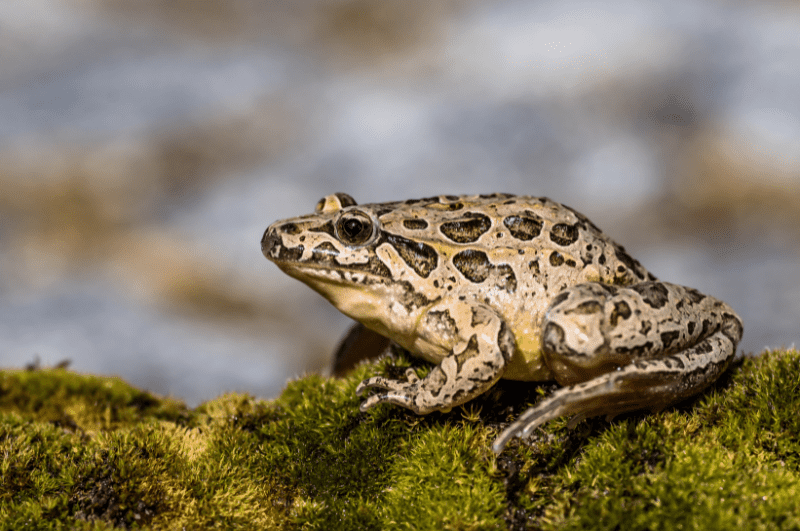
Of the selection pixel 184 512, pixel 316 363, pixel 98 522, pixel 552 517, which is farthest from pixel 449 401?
pixel 316 363

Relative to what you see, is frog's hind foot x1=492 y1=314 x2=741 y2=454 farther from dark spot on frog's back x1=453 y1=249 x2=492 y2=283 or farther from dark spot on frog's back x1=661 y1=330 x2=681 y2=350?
dark spot on frog's back x1=453 y1=249 x2=492 y2=283

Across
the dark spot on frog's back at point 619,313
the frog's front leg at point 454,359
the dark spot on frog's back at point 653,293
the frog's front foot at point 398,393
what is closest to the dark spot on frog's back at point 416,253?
the frog's front leg at point 454,359

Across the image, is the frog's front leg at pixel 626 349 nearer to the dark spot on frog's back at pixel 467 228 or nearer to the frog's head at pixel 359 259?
the dark spot on frog's back at pixel 467 228

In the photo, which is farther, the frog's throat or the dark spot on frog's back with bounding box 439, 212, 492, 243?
the dark spot on frog's back with bounding box 439, 212, 492, 243

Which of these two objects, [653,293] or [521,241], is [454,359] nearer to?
[521,241]

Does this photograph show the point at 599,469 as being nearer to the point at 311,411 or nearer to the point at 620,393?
the point at 620,393

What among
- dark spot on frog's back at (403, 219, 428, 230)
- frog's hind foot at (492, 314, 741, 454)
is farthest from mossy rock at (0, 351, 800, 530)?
dark spot on frog's back at (403, 219, 428, 230)

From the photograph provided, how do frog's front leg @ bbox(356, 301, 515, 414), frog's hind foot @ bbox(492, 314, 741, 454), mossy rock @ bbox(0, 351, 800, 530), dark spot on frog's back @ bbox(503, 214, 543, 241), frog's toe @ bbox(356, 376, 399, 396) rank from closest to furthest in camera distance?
1. mossy rock @ bbox(0, 351, 800, 530)
2. frog's hind foot @ bbox(492, 314, 741, 454)
3. frog's front leg @ bbox(356, 301, 515, 414)
4. frog's toe @ bbox(356, 376, 399, 396)
5. dark spot on frog's back @ bbox(503, 214, 543, 241)
